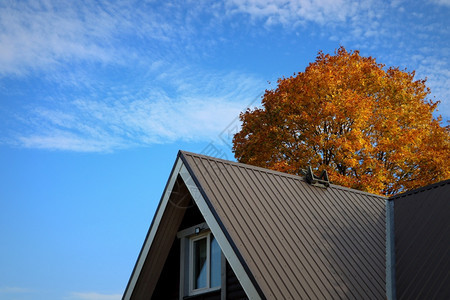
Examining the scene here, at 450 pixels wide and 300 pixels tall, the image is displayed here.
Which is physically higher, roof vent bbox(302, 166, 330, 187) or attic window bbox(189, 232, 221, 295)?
roof vent bbox(302, 166, 330, 187)

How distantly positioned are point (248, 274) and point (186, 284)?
3.91 m

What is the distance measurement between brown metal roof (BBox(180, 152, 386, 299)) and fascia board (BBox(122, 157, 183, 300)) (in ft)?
1.91

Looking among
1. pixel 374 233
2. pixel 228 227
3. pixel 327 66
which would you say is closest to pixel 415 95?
pixel 327 66

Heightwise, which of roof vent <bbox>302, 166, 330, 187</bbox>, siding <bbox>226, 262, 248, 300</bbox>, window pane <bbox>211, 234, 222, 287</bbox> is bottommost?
siding <bbox>226, 262, 248, 300</bbox>

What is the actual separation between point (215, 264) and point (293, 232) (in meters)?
1.97

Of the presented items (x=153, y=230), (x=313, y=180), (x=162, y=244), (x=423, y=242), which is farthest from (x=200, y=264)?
(x=423, y=242)

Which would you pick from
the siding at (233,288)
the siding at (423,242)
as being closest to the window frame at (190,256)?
the siding at (233,288)

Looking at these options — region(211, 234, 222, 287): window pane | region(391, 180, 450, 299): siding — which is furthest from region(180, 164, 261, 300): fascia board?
region(391, 180, 450, 299): siding

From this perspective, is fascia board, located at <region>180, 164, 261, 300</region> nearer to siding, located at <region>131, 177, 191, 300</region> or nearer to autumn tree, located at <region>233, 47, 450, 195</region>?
siding, located at <region>131, 177, 191, 300</region>

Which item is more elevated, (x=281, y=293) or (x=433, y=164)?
(x=433, y=164)

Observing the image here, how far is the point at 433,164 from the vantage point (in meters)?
27.1

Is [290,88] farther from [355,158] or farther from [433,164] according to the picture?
[433,164]

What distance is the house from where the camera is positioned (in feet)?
32.8

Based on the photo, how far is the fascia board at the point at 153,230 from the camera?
39.5 ft
